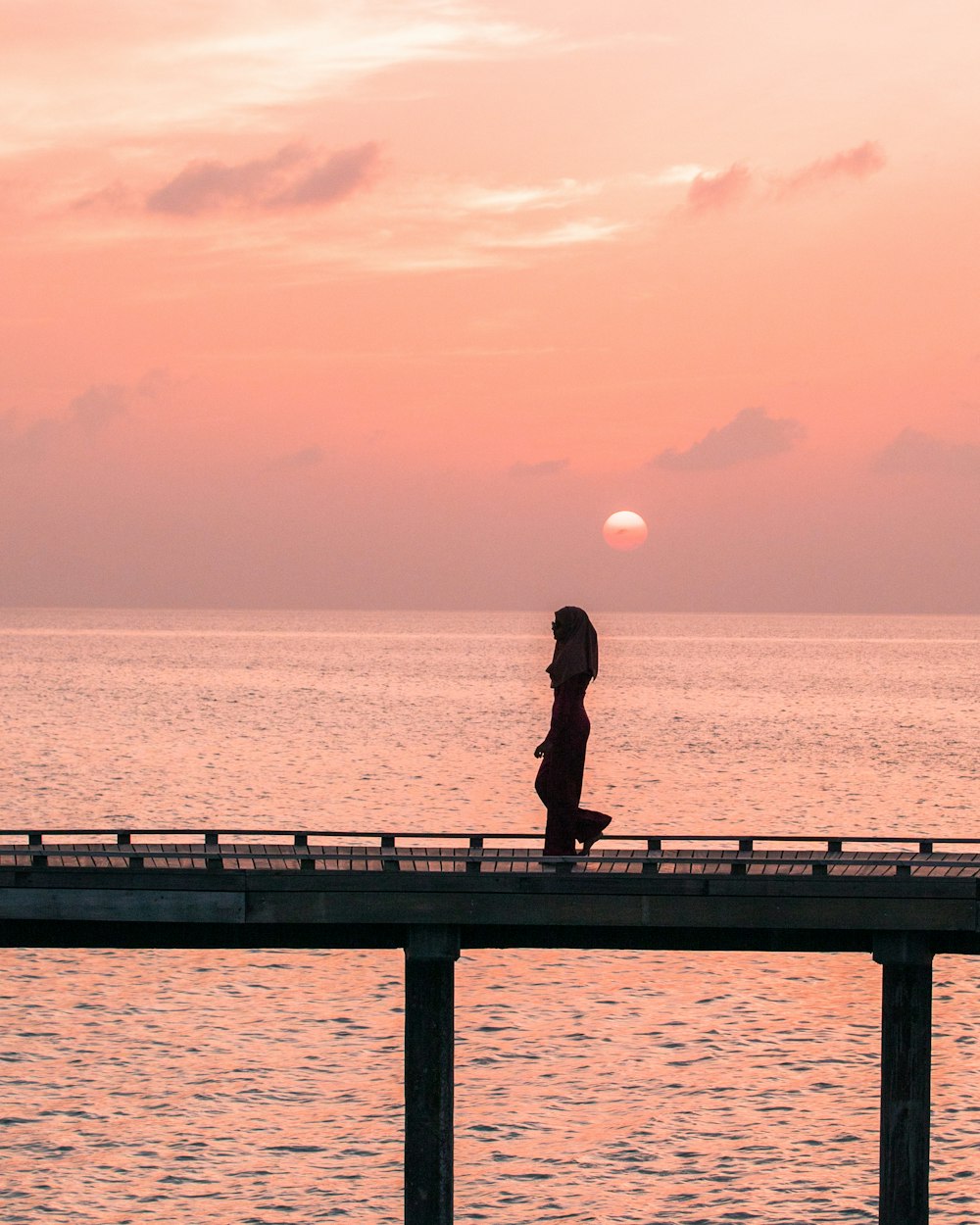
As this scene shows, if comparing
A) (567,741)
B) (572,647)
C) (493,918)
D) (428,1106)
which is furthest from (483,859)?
(428,1106)

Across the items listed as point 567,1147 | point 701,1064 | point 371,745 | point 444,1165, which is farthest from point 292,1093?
point 371,745

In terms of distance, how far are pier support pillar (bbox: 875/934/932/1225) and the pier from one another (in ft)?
0.06

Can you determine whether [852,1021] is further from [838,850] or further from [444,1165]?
[444,1165]

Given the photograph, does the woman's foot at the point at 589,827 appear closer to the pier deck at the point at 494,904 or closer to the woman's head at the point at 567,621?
the pier deck at the point at 494,904

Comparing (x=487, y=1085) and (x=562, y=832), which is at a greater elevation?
(x=562, y=832)

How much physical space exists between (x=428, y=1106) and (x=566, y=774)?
472cm

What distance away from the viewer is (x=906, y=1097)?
2183cm

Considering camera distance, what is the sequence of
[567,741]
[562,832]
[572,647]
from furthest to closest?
[562,832] < [567,741] < [572,647]

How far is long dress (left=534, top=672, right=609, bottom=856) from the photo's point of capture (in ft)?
75.0

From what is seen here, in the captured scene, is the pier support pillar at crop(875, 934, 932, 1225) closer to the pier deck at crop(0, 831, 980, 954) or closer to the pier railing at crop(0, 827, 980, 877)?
the pier deck at crop(0, 831, 980, 954)

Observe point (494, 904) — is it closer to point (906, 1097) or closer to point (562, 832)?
point (562, 832)

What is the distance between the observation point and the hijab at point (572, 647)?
2266cm

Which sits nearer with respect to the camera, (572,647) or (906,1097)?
(906,1097)

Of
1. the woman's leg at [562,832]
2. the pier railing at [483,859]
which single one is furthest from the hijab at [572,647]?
the pier railing at [483,859]
